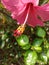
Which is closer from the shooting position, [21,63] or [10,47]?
[10,47]

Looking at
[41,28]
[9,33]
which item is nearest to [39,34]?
[41,28]

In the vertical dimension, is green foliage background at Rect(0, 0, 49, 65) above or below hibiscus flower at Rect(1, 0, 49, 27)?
below

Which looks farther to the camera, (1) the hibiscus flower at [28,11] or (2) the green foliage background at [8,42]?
(2) the green foliage background at [8,42]

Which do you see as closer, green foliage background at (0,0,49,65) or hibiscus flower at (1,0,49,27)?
hibiscus flower at (1,0,49,27)

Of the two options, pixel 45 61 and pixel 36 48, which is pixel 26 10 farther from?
pixel 45 61

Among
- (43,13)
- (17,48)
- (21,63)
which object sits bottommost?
(21,63)

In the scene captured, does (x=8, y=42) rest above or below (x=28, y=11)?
below

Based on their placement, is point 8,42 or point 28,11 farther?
point 8,42

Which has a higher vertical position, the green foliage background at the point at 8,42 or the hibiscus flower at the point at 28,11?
the hibiscus flower at the point at 28,11
